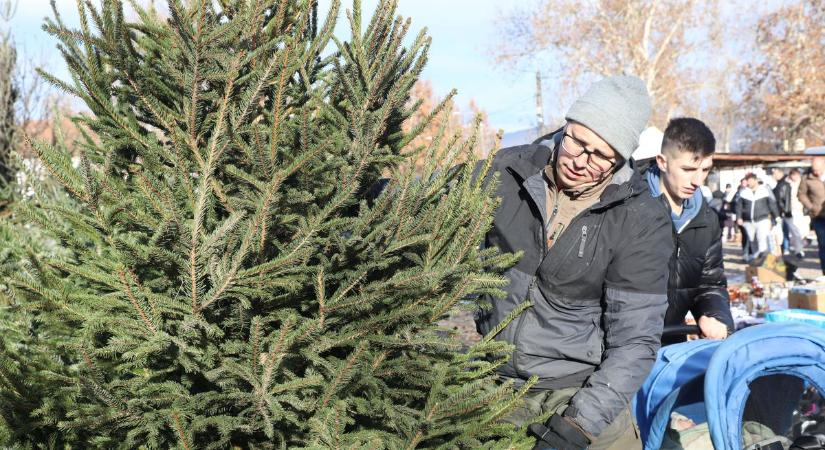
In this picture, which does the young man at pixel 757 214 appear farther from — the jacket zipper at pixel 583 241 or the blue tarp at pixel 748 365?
the jacket zipper at pixel 583 241

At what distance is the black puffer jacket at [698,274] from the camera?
13.4 ft

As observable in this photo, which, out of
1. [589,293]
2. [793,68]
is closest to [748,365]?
[589,293]

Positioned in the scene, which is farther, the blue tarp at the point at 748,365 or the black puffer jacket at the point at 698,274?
the black puffer jacket at the point at 698,274

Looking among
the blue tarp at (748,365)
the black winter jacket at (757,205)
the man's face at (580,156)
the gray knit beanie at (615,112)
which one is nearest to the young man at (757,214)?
the black winter jacket at (757,205)

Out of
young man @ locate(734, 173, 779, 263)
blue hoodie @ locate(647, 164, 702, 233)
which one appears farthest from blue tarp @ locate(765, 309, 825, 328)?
young man @ locate(734, 173, 779, 263)

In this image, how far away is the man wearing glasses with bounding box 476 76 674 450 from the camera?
2607 millimetres

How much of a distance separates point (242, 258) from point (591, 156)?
57.3 inches

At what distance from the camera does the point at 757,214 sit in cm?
1556

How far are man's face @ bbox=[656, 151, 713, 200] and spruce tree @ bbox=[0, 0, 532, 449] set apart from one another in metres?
2.14

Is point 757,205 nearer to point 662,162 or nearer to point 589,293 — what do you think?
point 662,162

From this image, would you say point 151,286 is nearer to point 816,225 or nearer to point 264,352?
point 264,352

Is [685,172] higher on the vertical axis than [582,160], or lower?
lower

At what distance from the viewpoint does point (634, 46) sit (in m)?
32.2

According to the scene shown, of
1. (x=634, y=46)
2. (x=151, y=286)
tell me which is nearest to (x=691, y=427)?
(x=151, y=286)
